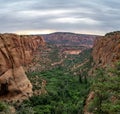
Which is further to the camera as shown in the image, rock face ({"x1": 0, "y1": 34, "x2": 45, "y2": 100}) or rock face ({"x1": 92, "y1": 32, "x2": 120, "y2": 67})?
rock face ({"x1": 92, "y1": 32, "x2": 120, "y2": 67})

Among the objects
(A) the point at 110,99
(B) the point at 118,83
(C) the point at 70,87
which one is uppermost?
(B) the point at 118,83

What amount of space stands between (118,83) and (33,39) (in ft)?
478

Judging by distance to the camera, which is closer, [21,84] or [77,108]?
[77,108]

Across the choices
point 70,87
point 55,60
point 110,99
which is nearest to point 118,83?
point 110,99

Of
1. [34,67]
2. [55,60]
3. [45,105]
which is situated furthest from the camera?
[55,60]

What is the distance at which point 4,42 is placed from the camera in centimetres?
9269

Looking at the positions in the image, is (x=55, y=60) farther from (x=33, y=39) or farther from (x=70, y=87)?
(x=70, y=87)

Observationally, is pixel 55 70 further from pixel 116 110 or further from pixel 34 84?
pixel 116 110

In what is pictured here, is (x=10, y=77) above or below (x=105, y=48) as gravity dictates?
below

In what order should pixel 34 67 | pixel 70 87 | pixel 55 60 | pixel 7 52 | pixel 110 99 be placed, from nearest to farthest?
1. pixel 110 99
2. pixel 7 52
3. pixel 70 87
4. pixel 34 67
5. pixel 55 60

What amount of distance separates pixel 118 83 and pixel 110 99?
894 cm

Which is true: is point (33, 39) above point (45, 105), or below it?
above

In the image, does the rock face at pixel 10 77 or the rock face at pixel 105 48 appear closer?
the rock face at pixel 10 77

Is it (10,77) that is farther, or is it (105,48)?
(105,48)
